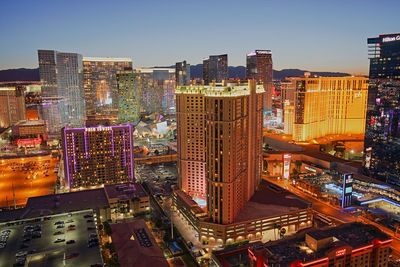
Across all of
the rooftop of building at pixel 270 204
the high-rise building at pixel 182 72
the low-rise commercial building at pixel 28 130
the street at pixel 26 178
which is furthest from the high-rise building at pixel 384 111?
the high-rise building at pixel 182 72

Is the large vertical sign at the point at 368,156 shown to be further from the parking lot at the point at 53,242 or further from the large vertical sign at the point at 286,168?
the parking lot at the point at 53,242

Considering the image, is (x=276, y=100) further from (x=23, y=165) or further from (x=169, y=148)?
(x=23, y=165)

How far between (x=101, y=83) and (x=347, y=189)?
494 feet

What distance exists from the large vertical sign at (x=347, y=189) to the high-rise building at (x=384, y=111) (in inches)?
418

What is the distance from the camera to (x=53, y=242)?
134ft

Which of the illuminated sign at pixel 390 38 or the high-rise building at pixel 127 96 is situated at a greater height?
the illuminated sign at pixel 390 38

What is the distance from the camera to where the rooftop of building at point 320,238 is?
34062 mm

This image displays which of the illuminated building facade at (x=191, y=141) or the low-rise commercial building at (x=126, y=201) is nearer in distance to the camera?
the low-rise commercial building at (x=126, y=201)

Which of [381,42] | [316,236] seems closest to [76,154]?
[316,236]

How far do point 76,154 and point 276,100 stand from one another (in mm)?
151835

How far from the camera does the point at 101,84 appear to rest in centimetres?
17925

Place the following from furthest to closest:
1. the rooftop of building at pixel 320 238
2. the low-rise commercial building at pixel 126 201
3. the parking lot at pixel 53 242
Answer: the low-rise commercial building at pixel 126 201
the parking lot at pixel 53 242
the rooftop of building at pixel 320 238

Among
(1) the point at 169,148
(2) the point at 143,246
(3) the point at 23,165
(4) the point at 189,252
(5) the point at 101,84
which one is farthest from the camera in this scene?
(5) the point at 101,84

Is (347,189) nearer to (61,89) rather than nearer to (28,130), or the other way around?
(28,130)
